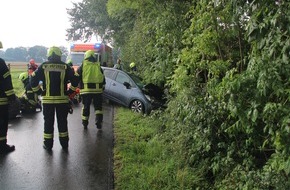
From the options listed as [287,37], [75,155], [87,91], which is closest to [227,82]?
[287,37]

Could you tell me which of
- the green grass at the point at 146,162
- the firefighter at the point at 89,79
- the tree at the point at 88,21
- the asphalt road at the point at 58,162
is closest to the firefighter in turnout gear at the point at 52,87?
the asphalt road at the point at 58,162

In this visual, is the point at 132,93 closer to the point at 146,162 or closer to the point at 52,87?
the point at 52,87

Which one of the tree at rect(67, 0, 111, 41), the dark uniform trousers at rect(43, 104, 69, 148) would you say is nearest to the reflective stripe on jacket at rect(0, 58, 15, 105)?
the dark uniform trousers at rect(43, 104, 69, 148)

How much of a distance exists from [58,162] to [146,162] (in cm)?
158

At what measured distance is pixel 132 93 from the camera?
446 inches

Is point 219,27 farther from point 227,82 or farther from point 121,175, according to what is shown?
point 121,175

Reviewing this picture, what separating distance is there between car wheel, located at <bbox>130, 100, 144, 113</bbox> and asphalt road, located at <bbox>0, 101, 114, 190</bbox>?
2638 mm

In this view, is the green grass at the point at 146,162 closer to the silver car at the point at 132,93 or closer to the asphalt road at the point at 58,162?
the asphalt road at the point at 58,162

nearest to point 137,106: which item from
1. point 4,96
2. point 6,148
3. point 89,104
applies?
point 89,104

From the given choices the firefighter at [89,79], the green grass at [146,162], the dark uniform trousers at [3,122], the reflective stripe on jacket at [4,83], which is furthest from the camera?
the firefighter at [89,79]

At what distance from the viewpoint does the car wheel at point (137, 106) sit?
1098 centimetres

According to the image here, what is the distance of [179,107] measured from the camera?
19.2ft

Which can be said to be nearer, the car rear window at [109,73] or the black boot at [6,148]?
the black boot at [6,148]

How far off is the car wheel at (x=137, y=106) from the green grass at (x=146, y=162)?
2.56 metres
